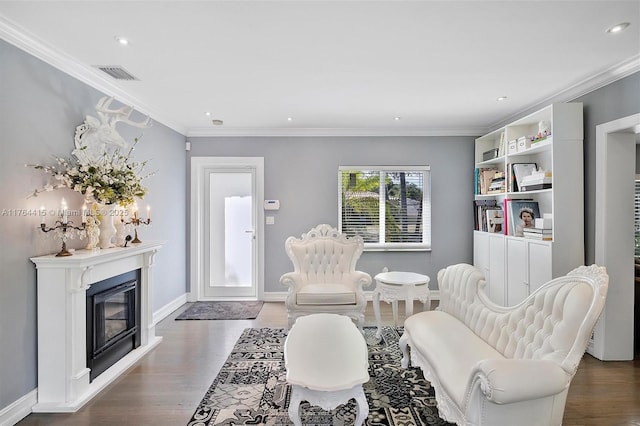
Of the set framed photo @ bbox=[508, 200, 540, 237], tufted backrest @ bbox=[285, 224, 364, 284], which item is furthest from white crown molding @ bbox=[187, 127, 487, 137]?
tufted backrest @ bbox=[285, 224, 364, 284]

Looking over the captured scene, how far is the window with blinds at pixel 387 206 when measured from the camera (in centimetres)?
530

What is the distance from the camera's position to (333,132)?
17.2 feet

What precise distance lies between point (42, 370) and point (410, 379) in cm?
274

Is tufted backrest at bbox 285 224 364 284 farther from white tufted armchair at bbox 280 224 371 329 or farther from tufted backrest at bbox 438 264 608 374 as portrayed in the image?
tufted backrest at bbox 438 264 608 374

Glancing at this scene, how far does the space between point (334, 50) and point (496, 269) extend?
3.28 metres

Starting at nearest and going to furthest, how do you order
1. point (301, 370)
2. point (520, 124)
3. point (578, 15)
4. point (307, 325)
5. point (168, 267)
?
point (301, 370) < point (578, 15) < point (307, 325) < point (520, 124) < point (168, 267)

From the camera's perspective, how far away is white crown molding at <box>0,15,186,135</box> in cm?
226

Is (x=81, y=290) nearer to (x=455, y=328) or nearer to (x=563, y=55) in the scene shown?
(x=455, y=328)

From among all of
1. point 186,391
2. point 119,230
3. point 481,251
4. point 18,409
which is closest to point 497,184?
point 481,251

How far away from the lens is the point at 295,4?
2.03 m

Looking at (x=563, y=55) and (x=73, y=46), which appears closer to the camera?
(x=73, y=46)

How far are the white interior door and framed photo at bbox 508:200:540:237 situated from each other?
11.3 feet

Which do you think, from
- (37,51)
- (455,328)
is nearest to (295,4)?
(37,51)

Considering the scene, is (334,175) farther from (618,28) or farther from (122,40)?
(618,28)
